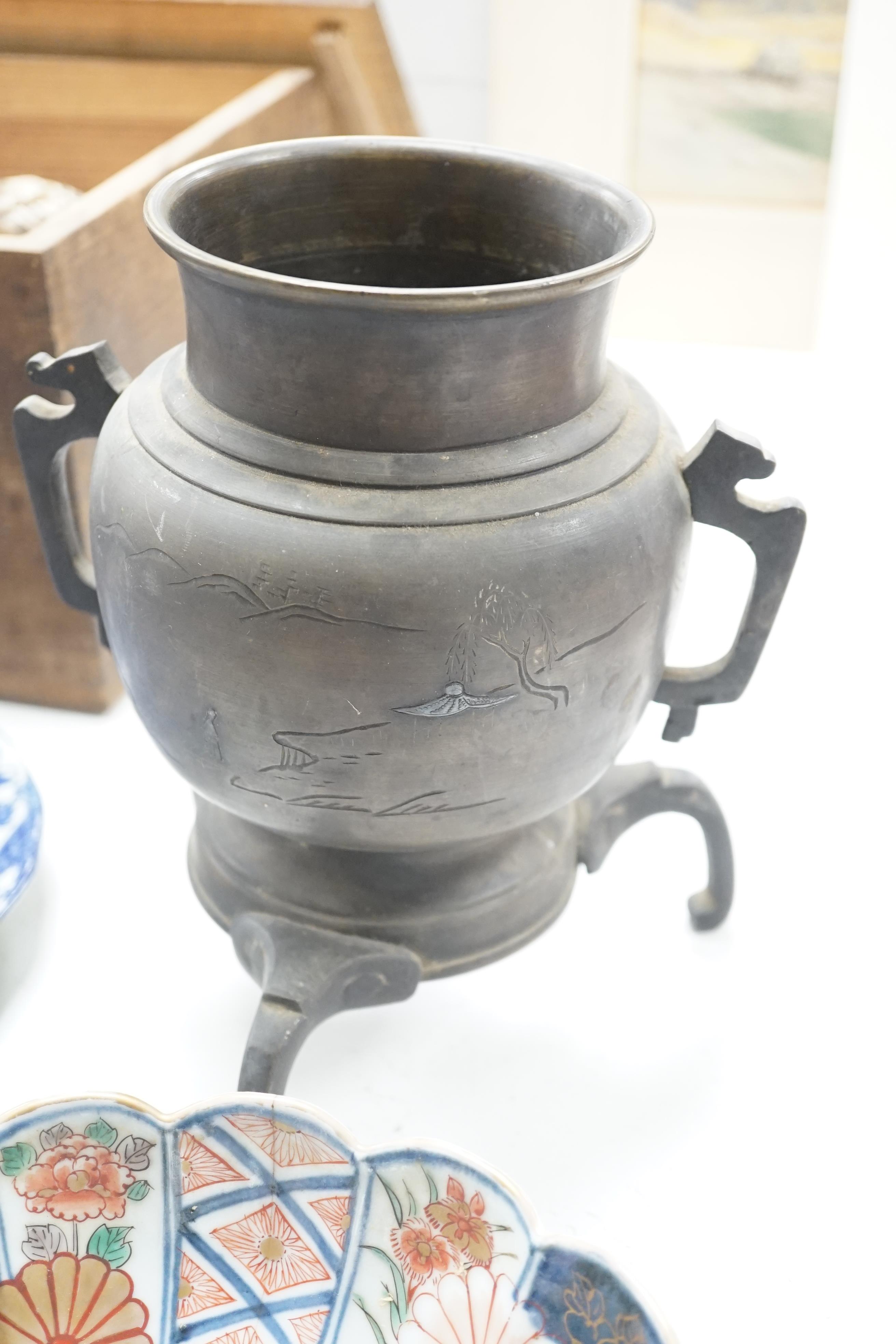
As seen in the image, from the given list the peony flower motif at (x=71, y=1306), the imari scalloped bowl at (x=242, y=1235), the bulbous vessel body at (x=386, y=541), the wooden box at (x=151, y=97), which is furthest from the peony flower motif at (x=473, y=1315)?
the wooden box at (x=151, y=97)

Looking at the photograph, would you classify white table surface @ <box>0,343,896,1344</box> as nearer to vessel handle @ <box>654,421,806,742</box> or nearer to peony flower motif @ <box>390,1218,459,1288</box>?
peony flower motif @ <box>390,1218,459,1288</box>

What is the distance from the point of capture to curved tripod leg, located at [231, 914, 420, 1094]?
81 cm

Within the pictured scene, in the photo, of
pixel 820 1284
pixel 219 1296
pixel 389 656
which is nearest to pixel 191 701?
pixel 389 656

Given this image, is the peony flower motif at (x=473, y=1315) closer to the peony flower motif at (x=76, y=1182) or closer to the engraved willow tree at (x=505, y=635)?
the peony flower motif at (x=76, y=1182)

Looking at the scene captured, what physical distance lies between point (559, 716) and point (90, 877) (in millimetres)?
450

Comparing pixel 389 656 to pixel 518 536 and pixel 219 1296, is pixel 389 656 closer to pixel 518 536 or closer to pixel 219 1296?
pixel 518 536

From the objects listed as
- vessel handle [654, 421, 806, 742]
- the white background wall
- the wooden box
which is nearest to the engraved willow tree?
vessel handle [654, 421, 806, 742]

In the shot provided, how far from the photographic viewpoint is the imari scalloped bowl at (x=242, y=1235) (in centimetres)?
65

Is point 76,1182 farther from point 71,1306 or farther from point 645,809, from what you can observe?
point 645,809

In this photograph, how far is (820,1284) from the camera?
2.57 ft

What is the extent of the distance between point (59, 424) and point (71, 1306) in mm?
506

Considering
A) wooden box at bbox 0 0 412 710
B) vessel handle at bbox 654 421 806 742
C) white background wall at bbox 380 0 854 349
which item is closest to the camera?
vessel handle at bbox 654 421 806 742

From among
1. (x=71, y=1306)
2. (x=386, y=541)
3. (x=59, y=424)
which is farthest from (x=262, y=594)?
(x=71, y=1306)

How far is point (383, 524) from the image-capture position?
0.70 metres
